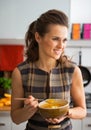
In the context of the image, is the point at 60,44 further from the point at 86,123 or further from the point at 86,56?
the point at 86,56

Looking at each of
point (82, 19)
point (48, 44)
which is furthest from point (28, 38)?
point (82, 19)

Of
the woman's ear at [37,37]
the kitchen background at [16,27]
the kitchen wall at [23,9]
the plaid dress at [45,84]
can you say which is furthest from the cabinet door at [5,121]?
the woman's ear at [37,37]

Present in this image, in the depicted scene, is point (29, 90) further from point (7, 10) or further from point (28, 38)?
point (7, 10)

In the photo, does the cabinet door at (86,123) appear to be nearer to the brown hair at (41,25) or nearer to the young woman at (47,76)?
the young woman at (47,76)

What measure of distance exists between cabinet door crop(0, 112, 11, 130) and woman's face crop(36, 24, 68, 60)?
50.1 inches

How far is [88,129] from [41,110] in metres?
1.39

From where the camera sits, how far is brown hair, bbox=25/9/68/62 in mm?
1021

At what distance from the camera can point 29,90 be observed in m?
1.05

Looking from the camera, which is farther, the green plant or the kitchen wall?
the green plant

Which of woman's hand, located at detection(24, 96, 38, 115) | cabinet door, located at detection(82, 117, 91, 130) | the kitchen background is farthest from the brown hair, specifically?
cabinet door, located at detection(82, 117, 91, 130)

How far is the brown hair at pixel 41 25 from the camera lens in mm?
1021

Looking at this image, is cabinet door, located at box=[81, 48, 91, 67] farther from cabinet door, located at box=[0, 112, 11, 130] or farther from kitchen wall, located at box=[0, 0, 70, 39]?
cabinet door, located at box=[0, 112, 11, 130]

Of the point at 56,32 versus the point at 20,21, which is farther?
the point at 20,21

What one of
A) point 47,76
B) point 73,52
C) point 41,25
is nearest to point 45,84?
point 47,76
